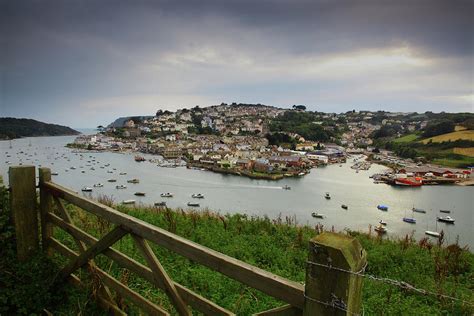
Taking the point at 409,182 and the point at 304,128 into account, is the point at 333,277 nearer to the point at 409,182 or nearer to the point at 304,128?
the point at 409,182

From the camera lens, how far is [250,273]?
4.06 ft

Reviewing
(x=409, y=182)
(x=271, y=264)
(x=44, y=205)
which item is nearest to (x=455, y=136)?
(x=409, y=182)

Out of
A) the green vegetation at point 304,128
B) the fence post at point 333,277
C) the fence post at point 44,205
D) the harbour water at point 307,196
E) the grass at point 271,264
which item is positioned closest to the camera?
the fence post at point 333,277

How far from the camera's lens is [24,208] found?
2.57 metres

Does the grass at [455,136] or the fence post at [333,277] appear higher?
the grass at [455,136]

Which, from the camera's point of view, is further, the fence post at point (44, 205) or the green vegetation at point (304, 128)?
the green vegetation at point (304, 128)

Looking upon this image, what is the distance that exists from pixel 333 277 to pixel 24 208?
2599 mm

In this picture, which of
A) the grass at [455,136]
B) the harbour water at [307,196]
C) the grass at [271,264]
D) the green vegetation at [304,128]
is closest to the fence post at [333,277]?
the grass at [271,264]

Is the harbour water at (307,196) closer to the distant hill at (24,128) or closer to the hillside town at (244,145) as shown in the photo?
the hillside town at (244,145)

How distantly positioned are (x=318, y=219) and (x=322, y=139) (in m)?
78.2

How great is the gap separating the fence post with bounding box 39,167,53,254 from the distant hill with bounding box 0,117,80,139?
312 feet

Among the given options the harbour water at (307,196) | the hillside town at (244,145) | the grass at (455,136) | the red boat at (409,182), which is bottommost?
the harbour water at (307,196)

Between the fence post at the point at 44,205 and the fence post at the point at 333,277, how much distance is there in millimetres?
2430

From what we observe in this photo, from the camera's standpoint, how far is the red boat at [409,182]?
41875 mm
